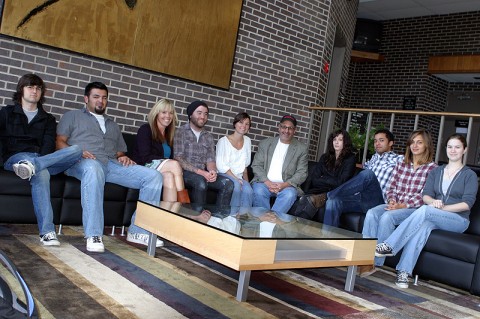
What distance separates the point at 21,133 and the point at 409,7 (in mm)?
7542

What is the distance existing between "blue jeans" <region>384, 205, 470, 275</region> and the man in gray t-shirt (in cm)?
163

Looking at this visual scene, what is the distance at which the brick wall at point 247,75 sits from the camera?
14.3 feet

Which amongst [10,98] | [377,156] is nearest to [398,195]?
[377,156]

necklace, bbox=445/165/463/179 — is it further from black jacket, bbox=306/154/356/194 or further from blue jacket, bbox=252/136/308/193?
blue jacket, bbox=252/136/308/193

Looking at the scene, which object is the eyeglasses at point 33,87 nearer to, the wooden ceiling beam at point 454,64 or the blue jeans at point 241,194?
the blue jeans at point 241,194

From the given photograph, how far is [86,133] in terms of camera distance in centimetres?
390

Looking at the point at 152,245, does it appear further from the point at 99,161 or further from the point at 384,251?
the point at 384,251

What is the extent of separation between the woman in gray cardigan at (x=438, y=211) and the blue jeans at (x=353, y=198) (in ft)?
1.55

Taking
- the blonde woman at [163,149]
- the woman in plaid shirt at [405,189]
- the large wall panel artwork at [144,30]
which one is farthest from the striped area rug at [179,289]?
the large wall panel artwork at [144,30]

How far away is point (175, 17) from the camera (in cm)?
496

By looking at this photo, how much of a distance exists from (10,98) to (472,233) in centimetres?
370

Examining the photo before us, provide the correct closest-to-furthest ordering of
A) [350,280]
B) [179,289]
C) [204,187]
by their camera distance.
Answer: [179,289] → [350,280] → [204,187]

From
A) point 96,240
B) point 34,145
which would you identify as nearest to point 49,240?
point 96,240

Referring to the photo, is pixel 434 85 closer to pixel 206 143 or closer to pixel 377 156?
pixel 377 156
